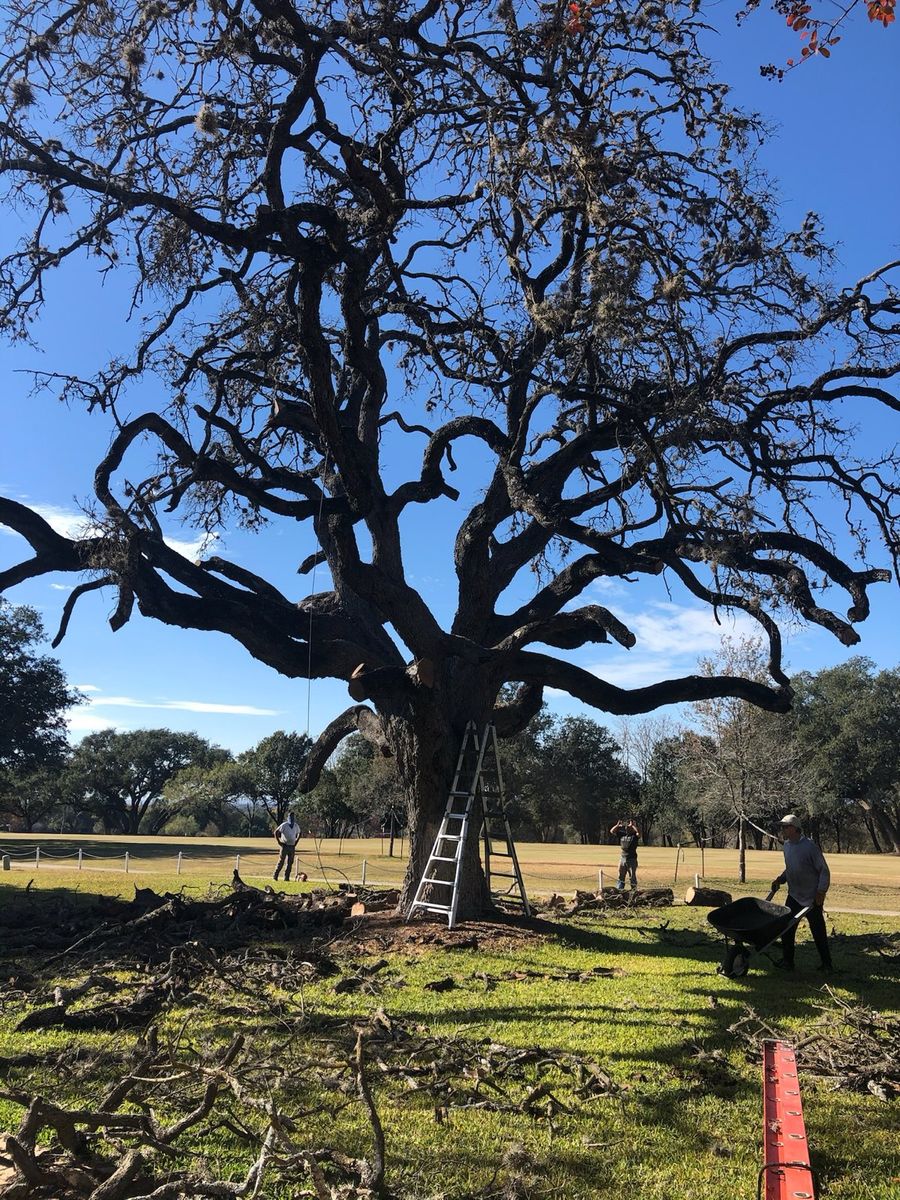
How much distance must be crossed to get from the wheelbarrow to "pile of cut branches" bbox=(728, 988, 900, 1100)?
68.2 inches

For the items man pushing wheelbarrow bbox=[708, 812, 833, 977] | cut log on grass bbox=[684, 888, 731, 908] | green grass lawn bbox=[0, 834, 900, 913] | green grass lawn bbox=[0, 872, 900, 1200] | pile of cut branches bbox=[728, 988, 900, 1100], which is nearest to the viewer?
green grass lawn bbox=[0, 872, 900, 1200]

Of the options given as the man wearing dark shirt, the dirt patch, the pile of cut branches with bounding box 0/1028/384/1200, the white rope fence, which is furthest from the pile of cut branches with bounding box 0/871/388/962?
the white rope fence

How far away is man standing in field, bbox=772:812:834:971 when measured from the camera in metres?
9.70

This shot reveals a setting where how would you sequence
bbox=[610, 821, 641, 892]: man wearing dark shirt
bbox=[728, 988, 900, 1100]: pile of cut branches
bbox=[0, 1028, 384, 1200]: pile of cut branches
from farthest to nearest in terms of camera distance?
bbox=[610, 821, 641, 892]: man wearing dark shirt
bbox=[728, 988, 900, 1100]: pile of cut branches
bbox=[0, 1028, 384, 1200]: pile of cut branches

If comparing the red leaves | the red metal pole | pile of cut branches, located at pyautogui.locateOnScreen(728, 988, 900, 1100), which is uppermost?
the red leaves

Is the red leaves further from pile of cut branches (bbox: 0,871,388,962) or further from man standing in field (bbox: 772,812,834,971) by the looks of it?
pile of cut branches (bbox: 0,871,388,962)

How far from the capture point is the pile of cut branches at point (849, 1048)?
542 centimetres

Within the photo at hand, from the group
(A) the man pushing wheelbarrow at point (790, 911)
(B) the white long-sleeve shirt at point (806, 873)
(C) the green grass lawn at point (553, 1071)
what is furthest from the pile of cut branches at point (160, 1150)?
(B) the white long-sleeve shirt at point (806, 873)

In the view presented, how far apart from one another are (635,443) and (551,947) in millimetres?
6469

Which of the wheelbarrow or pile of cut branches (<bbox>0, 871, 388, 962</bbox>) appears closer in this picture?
the wheelbarrow

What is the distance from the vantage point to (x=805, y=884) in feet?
31.9

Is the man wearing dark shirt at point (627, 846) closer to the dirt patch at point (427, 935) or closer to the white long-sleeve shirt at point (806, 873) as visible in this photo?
the dirt patch at point (427, 935)

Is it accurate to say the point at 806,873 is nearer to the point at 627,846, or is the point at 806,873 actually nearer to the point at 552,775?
the point at 627,846

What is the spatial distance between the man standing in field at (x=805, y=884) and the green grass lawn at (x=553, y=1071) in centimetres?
37
